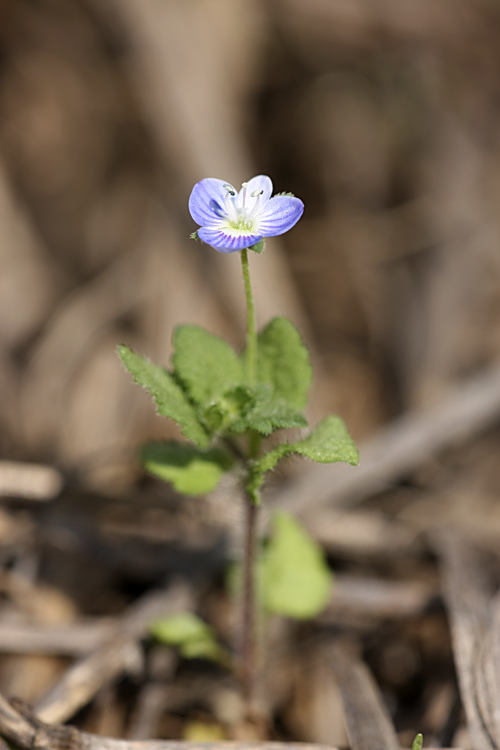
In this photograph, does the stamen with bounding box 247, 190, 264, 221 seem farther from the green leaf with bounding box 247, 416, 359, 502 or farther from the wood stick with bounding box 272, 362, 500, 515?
the wood stick with bounding box 272, 362, 500, 515

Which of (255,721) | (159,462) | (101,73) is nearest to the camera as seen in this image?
(159,462)

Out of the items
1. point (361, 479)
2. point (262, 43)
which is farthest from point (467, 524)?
point (262, 43)

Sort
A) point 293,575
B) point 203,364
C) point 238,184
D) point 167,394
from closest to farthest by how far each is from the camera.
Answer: point 167,394, point 203,364, point 293,575, point 238,184

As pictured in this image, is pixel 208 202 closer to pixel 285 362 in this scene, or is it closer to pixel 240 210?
pixel 240 210

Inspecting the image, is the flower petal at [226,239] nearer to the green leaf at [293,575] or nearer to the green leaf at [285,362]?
the green leaf at [285,362]

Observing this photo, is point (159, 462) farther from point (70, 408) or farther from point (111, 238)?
point (111, 238)

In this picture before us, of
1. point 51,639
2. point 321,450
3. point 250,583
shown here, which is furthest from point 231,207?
point 51,639

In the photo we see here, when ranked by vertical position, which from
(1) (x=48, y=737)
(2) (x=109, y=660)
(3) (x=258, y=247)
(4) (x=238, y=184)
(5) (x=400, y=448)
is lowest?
(1) (x=48, y=737)
